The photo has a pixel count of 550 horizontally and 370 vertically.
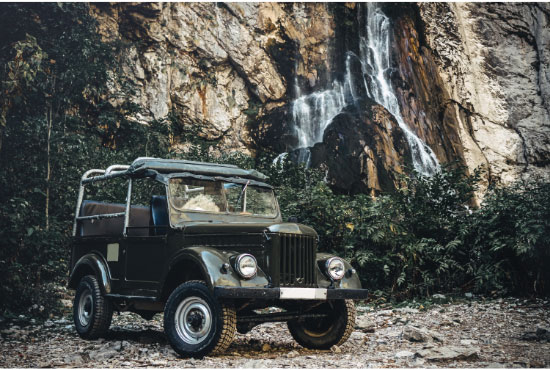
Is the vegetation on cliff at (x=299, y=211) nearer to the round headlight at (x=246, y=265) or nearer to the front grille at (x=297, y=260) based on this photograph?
the front grille at (x=297, y=260)

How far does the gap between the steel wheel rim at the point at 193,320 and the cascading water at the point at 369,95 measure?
18.0 m

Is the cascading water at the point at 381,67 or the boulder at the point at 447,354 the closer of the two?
the boulder at the point at 447,354

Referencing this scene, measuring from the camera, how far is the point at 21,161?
44.0 feet

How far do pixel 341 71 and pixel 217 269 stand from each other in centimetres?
2405

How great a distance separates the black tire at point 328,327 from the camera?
7.00 m

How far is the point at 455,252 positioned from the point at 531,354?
5471 millimetres

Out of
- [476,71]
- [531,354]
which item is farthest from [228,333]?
[476,71]

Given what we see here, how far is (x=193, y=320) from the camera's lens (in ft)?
20.5

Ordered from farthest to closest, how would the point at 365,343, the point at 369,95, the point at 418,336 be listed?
the point at 369,95, the point at 365,343, the point at 418,336

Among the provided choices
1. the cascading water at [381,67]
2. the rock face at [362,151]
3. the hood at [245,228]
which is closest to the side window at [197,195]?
the hood at [245,228]

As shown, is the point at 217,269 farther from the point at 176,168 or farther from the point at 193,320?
the point at 176,168

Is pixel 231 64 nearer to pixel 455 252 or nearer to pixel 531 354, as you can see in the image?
pixel 455 252

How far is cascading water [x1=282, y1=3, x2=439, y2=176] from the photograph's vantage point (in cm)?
2517

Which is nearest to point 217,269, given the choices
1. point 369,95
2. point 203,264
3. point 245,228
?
point 203,264
